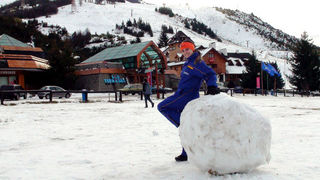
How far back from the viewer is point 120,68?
4428 cm

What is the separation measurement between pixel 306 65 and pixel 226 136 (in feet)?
137

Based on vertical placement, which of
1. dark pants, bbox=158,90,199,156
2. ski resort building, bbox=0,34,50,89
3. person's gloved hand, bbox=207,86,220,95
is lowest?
dark pants, bbox=158,90,199,156

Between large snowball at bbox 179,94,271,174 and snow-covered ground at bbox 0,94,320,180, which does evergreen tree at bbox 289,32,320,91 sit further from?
large snowball at bbox 179,94,271,174

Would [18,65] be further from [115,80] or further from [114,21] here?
[114,21]

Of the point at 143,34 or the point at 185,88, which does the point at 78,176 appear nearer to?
the point at 185,88

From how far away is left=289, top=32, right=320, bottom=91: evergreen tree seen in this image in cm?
3903

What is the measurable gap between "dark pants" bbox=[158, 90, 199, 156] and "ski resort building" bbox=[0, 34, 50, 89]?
33833mm

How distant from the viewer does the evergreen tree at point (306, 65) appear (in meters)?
39.0

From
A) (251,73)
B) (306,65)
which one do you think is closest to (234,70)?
(251,73)

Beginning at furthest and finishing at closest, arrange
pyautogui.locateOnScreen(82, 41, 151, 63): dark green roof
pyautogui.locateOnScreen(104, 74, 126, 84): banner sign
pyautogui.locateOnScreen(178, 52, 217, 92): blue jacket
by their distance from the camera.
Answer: pyautogui.locateOnScreen(82, 41, 151, 63): dark green roof → pyautogui.locateOnScreen(104, 74, 126, 84): banner sign → pyautogui.locateOnScreen(178, 52, 217, 92): blue jacket

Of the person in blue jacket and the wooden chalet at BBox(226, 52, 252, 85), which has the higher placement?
the wooden chalet at BBox(226, 52, 252, 85)

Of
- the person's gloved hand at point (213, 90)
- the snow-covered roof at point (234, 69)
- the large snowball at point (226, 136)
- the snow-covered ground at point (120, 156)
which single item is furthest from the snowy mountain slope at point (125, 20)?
the large snowball at point (226, 136)

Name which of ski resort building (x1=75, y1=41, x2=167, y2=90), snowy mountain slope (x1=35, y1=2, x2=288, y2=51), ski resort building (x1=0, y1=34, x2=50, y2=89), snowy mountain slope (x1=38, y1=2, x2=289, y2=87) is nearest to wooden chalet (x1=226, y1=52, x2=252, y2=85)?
ski resort building (x1=75, y1=41, x2=167, y2=90)

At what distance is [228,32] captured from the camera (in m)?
199
